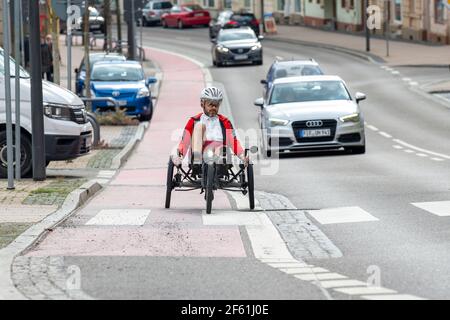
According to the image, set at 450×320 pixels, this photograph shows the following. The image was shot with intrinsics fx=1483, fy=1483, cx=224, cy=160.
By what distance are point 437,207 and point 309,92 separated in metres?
13.3

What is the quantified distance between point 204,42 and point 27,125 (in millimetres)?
57632

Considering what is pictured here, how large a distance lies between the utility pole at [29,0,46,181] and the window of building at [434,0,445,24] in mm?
44400

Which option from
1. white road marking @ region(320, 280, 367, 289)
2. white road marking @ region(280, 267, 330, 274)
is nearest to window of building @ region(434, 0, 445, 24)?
white road marking @ region(280, 267, 330, 274)

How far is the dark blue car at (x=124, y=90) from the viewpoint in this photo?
1550 inches

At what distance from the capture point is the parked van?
2200 centimetres

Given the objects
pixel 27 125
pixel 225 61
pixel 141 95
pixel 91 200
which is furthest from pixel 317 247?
pixel 225 61

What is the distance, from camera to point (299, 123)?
2786cm

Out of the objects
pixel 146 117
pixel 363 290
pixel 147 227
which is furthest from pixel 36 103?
pixel 146 117

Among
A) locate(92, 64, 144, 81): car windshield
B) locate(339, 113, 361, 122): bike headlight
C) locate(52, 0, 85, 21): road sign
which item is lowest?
locate(92, 64, 144, 81): car windshield

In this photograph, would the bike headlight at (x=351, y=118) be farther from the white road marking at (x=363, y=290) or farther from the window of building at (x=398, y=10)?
the window of building at (x=398, y=10)

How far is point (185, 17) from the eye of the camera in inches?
3664

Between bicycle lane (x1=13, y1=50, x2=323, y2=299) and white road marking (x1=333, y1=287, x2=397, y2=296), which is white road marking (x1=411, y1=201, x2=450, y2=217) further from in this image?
white road marking (x1=333, y1=287, x2=397, y2=296)

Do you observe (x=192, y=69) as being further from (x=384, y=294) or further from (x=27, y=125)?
(x=384, y=294)

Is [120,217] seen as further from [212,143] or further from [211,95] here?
[211,95]
